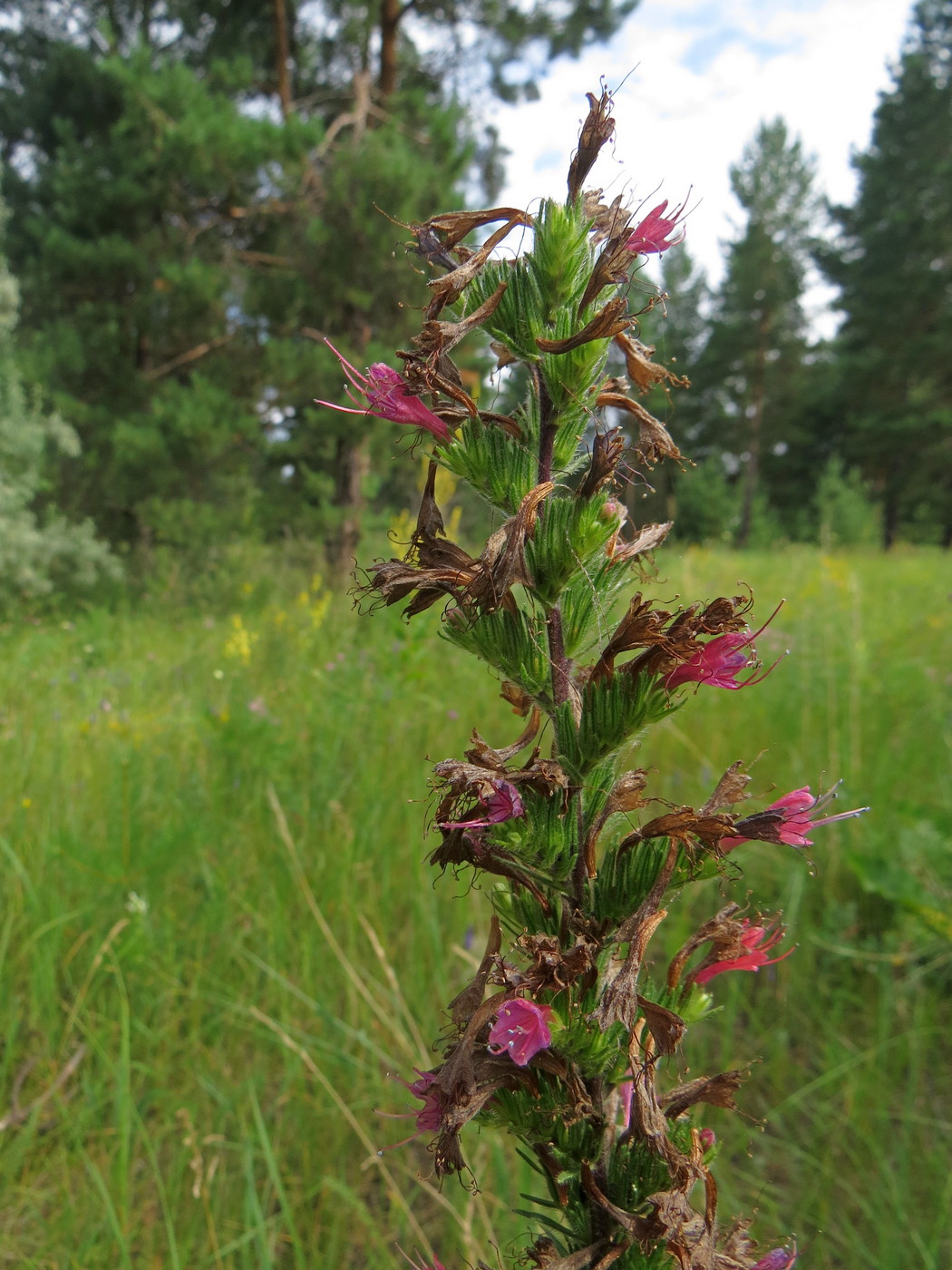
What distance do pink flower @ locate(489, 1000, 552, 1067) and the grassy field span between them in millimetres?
344

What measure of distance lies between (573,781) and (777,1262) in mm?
565

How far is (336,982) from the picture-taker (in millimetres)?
2365

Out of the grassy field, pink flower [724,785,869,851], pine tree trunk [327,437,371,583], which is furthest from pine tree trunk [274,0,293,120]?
pink flower [724,785,869,851]

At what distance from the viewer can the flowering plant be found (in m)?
0.80

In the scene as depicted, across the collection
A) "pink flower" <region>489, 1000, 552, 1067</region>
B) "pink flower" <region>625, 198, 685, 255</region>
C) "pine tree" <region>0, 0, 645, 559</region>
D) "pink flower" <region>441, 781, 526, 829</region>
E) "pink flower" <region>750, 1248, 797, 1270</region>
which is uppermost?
→ "pine tree" <region>0, 0, 645, 559</region>

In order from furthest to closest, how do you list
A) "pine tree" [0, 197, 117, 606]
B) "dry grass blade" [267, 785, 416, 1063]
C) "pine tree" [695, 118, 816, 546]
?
"pine tree" [695, 118, 816, 546] < "pine tree" [0, 197, 117, 606] < "dry grass blade" [267, 785, 416, 1063]

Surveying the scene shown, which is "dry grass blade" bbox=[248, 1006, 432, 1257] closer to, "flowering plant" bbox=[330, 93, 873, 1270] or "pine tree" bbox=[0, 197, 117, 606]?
"flowering plant" bbox=[330, 93, 873, 1270]

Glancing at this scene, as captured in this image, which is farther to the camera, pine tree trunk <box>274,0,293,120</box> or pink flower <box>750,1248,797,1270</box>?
pine tree trunk <box>274,0,293,120</box>

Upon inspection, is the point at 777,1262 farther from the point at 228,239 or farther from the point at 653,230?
the point at 228,239

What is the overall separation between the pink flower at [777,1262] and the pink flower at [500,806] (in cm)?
56

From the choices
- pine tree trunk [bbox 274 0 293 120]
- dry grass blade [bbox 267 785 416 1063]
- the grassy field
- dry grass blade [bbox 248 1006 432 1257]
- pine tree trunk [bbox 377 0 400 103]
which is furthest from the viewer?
pine tree trunk [bbox 274 0 293 120]

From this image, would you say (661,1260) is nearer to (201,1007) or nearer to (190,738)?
(201,1007)

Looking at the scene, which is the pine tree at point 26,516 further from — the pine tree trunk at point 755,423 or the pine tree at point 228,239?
the pine tree trunk at point 755,423

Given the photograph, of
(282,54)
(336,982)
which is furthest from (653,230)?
(282,54)
